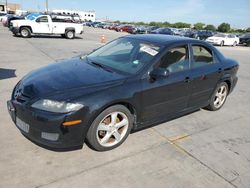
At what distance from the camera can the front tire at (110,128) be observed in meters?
3.49

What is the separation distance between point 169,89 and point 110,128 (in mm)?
1200

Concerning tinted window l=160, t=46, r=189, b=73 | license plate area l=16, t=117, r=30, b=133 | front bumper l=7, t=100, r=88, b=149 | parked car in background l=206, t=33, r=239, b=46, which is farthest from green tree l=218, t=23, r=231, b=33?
license plate area l=16, t=117, r=30, b=133

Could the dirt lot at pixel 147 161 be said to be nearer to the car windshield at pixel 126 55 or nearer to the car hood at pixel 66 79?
the car hood at pixel 66 79

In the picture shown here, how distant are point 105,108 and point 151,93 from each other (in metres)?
0.84

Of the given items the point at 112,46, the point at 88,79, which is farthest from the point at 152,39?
the point at 88,79

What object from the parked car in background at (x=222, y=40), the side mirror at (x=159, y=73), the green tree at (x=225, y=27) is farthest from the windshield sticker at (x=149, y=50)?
the green tree at (x=225, y=27)

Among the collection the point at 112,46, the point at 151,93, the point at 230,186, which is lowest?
the point at 230,186

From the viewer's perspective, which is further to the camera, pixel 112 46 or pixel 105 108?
pixel 112 46

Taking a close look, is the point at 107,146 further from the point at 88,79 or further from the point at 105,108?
the point at 88,79

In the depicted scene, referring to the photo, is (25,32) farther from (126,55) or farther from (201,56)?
(201,56)

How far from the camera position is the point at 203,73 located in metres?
4.82

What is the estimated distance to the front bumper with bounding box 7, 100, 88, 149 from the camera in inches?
125

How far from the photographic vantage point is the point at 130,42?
188 inches

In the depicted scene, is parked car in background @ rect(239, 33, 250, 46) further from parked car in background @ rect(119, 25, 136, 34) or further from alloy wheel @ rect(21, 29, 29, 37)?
alloy wheel @ rect(21, 29, 29, 37)
